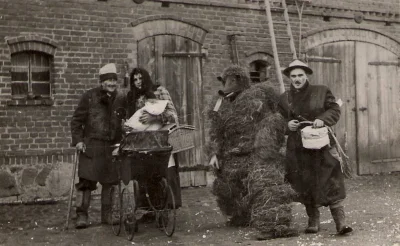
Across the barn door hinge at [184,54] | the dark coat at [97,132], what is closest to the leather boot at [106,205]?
the dark coat at [97,132]

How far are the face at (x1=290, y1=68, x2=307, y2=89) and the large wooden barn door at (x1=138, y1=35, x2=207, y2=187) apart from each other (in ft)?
14.9

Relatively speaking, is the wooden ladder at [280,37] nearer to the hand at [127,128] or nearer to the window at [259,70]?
the window at [259,70]

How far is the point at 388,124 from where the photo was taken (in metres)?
13.9

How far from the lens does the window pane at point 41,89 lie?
32.8 ft

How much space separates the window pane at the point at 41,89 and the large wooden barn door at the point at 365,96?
5.62 metres

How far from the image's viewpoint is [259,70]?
40.3 ft

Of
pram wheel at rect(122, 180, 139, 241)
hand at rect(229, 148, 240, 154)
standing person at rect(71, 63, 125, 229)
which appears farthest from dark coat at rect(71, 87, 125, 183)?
hand at rect(229, 148, 240, 154)

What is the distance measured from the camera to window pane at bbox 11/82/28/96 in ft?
32.2

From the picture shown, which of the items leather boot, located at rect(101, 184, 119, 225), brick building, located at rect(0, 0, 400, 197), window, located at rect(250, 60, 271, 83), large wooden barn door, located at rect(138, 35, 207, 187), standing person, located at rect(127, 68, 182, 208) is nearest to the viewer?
standing person, located at rect(127, 68, 182, 208)

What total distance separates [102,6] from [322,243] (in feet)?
20.4

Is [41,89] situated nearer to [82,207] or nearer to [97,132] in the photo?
[97,132]

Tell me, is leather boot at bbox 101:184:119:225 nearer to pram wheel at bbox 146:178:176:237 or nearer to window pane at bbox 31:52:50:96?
pram wheel at bbox 146:178:176:237

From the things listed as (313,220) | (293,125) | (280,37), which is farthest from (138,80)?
(280,37)

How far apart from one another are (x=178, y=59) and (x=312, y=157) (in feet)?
16.6
